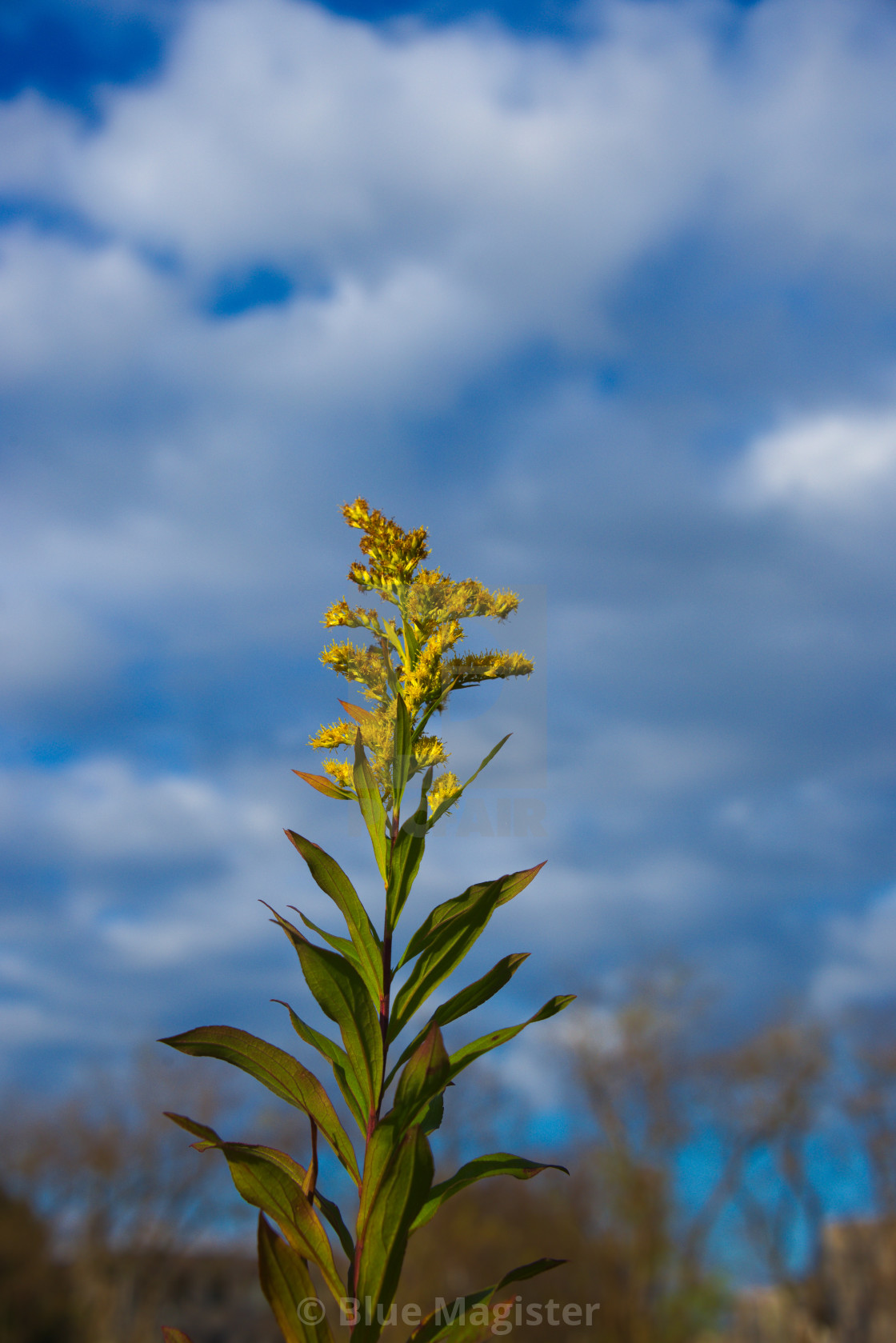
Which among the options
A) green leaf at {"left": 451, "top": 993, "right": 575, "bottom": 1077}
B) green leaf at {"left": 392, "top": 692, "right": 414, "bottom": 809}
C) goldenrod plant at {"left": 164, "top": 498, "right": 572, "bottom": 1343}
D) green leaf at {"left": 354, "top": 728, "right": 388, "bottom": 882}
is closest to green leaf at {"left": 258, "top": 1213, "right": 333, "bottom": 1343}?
goldenrod plant at {"left": 164, "top": 498, "right": 572, "bottom": 1343}

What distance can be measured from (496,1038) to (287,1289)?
2.14ft

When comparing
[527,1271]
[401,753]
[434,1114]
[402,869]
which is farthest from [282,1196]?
[401,753]

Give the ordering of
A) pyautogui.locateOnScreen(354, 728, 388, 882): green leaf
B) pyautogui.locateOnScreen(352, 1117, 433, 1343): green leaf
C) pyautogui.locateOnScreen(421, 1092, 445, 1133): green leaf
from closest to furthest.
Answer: pyautogui.locateOnScreen(352, 1117, 433, 1343): green leaf, pyautogui.locateOnScreen(421, 1092, 445, 1133): green leaf, pyautogui.locateOnScreen(354, 728, 388, 882): green leaf

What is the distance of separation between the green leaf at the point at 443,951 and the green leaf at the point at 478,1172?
325 millimetres

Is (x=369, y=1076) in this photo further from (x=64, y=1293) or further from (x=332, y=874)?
(x=64, y=1293)

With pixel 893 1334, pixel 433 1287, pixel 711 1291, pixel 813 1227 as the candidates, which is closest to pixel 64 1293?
pixel 433 1287

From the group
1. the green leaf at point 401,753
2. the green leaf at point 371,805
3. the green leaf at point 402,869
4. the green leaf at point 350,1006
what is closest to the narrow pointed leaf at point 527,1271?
the green leaf at point 350,1006

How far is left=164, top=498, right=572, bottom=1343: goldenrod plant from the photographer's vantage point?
1870 millimetres

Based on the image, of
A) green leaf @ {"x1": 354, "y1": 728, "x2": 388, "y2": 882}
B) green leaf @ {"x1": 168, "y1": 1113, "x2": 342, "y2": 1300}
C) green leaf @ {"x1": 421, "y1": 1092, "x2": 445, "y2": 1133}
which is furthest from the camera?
green leaf @ {"x1": 354, "y1": 728, "x2": 388, "y2": 882}

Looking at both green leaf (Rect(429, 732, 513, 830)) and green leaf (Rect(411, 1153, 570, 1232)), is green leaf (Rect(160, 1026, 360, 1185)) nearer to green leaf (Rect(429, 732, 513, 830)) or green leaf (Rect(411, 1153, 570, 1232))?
green leaf (Rect(411, 1153, 570, 1232))

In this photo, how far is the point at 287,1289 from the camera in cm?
188

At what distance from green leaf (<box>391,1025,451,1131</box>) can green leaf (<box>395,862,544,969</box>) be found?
0.23 m

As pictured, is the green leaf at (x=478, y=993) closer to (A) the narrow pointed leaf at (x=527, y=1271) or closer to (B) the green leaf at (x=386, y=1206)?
(B) the green leaf at (x=386, y=1206)

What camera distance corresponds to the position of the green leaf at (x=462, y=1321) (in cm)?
191
